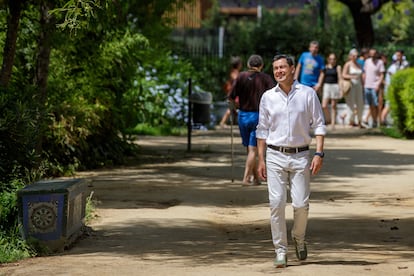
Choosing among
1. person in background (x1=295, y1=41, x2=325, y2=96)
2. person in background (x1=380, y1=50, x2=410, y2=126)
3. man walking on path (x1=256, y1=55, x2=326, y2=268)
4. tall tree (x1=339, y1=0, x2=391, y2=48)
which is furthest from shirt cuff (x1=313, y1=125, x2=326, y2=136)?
tall tree (x1=339, y1=0, x2=391, y2=48)

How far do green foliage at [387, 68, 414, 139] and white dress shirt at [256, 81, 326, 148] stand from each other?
1559 centimetres

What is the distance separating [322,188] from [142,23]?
21.8ft

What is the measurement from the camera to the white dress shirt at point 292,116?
10.4 metres

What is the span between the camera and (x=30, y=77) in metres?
19.0

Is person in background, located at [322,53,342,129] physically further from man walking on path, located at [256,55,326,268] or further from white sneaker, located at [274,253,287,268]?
white sneaker, located at [274,253,287,268]

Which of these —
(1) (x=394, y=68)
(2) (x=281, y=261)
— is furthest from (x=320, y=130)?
(1) (x=394, y=68)

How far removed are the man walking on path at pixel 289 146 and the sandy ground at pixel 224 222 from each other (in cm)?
40

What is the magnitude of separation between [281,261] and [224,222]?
3.50 metres

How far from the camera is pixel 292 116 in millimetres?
10398

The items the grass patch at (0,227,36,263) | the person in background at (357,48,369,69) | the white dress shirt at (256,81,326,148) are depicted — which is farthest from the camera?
the person in background at (357,48,369,69)

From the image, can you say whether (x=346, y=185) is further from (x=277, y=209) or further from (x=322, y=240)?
(x=277, y=209)

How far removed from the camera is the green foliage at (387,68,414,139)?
25859 mm

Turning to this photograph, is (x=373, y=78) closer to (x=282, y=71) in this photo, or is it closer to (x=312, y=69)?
(x=312, y=69)

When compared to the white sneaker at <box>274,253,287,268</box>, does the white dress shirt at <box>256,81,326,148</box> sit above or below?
above
